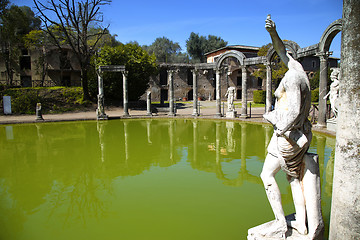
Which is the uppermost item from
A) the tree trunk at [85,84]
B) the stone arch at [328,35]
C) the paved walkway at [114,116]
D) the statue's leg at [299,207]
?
the stone arch at [328,35]

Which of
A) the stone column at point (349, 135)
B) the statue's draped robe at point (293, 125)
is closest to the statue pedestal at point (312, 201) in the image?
the statue's draped robe at point (293, 125)

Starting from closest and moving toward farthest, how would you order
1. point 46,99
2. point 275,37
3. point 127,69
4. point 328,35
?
point 275,37, point 328,35, point 46,99, point 127,69

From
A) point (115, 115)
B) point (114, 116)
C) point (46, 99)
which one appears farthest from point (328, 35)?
point (46, 99)

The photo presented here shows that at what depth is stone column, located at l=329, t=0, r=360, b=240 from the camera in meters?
2.46

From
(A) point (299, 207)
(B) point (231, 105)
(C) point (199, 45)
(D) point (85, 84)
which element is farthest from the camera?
(C) point (199, 45)

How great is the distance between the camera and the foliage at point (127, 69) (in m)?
25.1

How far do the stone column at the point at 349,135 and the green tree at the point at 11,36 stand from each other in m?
30.9

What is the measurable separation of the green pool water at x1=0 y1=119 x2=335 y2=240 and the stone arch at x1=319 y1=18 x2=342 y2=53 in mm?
4728

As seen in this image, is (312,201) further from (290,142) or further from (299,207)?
(290,142)

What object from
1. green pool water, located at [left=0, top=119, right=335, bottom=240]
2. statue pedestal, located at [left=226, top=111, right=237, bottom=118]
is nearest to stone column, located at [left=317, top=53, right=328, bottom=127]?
green pool water, located at [left=0, top=119, right=335, bottom=240]

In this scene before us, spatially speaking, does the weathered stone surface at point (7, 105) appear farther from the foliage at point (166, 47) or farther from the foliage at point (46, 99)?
the foliage at point (166, 47)

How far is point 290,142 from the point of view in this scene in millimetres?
3025

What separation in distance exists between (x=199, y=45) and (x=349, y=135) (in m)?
50.9

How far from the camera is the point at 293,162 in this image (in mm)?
3115
